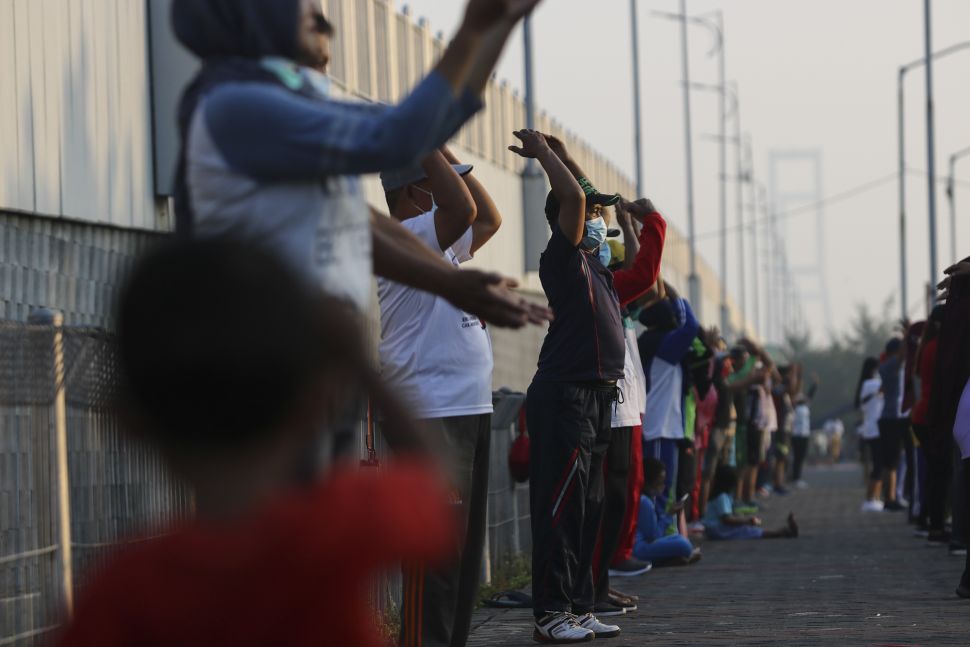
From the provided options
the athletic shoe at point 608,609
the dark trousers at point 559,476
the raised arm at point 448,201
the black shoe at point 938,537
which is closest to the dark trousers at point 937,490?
the black shoe at point 938,537

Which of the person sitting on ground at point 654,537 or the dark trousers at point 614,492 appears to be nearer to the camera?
the dark trousers at point 614,492

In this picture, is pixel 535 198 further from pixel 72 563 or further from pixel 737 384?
pixel 72 563

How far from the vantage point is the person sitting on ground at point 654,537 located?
1320cm

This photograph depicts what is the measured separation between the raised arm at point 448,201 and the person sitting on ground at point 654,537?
7400 mm


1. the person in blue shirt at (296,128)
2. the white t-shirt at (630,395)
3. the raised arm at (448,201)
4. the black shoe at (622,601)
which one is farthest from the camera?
the black shoe at (622,601)

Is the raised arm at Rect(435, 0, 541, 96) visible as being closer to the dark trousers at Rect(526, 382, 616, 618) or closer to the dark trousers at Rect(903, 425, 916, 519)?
the dark trousers at Rect(526, 382, 616, 618)

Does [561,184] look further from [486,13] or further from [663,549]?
[663,549]

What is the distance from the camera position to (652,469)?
1322cm

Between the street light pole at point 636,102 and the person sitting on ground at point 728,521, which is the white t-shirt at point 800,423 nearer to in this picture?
the street light pole at point 636,102

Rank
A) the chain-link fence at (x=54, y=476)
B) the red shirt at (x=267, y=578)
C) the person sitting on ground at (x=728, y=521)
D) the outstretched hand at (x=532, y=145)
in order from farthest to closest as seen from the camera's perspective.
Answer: the person sitting on ground at (x=728, y=521), the outstretched hand at (x=532, y=145), the chain-link fence at (x=54, y=476), the red shirt at (x=267, y=578)

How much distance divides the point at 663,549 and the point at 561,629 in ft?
18.0

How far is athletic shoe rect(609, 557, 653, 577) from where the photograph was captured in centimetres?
1256

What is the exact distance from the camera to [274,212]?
309 centimetres

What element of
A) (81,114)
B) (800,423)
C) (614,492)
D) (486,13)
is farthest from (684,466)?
(800,423)
